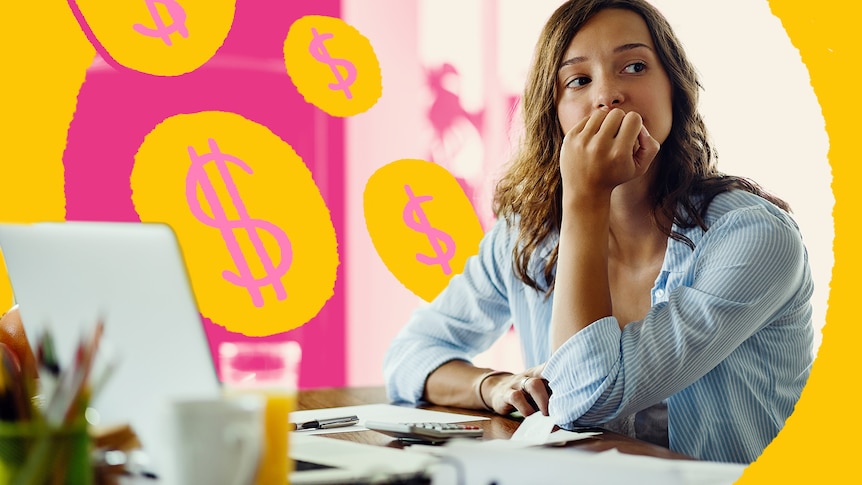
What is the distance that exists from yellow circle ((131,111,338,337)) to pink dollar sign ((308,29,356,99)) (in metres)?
0.33

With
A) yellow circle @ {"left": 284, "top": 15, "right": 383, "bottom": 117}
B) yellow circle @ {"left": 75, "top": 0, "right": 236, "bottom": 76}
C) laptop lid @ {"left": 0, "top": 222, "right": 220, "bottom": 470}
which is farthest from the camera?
yellow circle @ {"left": 284, "top": 15, "right": 383, "bottom": 117}

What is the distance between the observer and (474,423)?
121cm

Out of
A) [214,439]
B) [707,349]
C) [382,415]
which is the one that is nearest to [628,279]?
[707,349]

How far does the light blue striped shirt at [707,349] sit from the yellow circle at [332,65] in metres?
1.49

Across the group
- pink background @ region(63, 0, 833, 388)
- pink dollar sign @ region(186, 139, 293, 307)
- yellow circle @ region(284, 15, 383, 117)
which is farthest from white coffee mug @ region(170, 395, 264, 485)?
yellow circle @ region(284, 15, 383, 117)

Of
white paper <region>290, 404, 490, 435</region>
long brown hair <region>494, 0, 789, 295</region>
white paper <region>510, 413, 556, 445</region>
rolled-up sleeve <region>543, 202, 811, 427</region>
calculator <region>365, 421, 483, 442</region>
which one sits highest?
long brown hair <region>494, 0, 789, 295</region>

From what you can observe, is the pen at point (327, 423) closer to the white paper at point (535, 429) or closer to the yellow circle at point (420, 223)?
the white paper at point (535, 429)

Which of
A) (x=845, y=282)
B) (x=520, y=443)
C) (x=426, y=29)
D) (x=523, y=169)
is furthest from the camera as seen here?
(x=426, y=29)

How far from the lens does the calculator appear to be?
979 mm

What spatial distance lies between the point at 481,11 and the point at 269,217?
1244mm

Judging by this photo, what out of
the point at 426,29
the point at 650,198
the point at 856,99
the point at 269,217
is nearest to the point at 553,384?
the point at 650,198

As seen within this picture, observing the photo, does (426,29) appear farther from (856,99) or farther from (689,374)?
(689,374)

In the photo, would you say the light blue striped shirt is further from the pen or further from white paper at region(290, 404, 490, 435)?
the pen

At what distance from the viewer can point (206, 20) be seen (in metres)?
2.70
